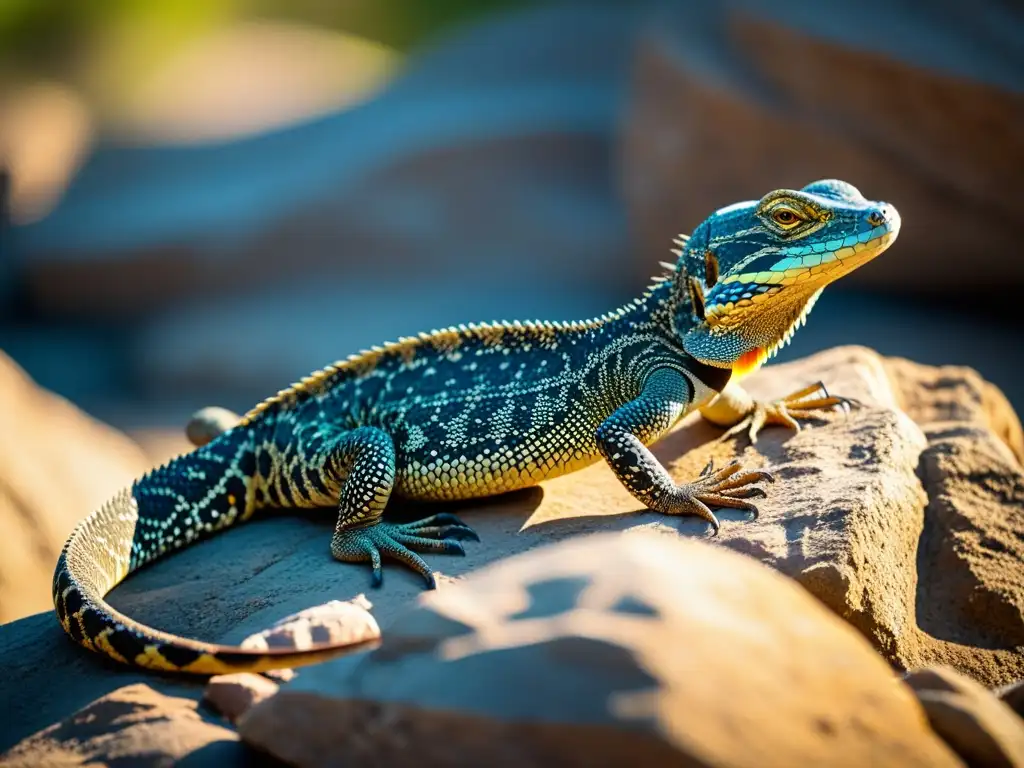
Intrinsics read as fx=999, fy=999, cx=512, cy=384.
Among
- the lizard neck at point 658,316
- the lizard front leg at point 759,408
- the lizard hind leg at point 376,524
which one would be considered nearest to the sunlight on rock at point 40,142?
the lizard hind leg at point 376,524

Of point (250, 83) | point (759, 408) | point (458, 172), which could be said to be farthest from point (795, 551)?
point (250, 83)

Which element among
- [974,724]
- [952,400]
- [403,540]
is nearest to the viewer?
[974,724]

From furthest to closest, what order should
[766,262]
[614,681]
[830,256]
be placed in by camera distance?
[766,262], [830,256], [614,681]

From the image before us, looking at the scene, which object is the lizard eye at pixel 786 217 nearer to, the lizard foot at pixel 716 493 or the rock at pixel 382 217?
the lizard foot at pixel 716 493

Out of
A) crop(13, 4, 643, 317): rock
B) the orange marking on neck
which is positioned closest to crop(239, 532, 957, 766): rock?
the orange marking on neck

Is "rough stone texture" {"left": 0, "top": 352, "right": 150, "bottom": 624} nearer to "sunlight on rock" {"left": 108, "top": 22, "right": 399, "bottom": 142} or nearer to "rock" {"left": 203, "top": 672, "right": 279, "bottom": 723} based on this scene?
"rock" {"left": 203, "top": 672, "right": 279, "bottom": 723}

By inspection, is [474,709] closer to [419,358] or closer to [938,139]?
[419,358]

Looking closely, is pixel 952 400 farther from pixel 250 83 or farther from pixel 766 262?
pixel 250 83
